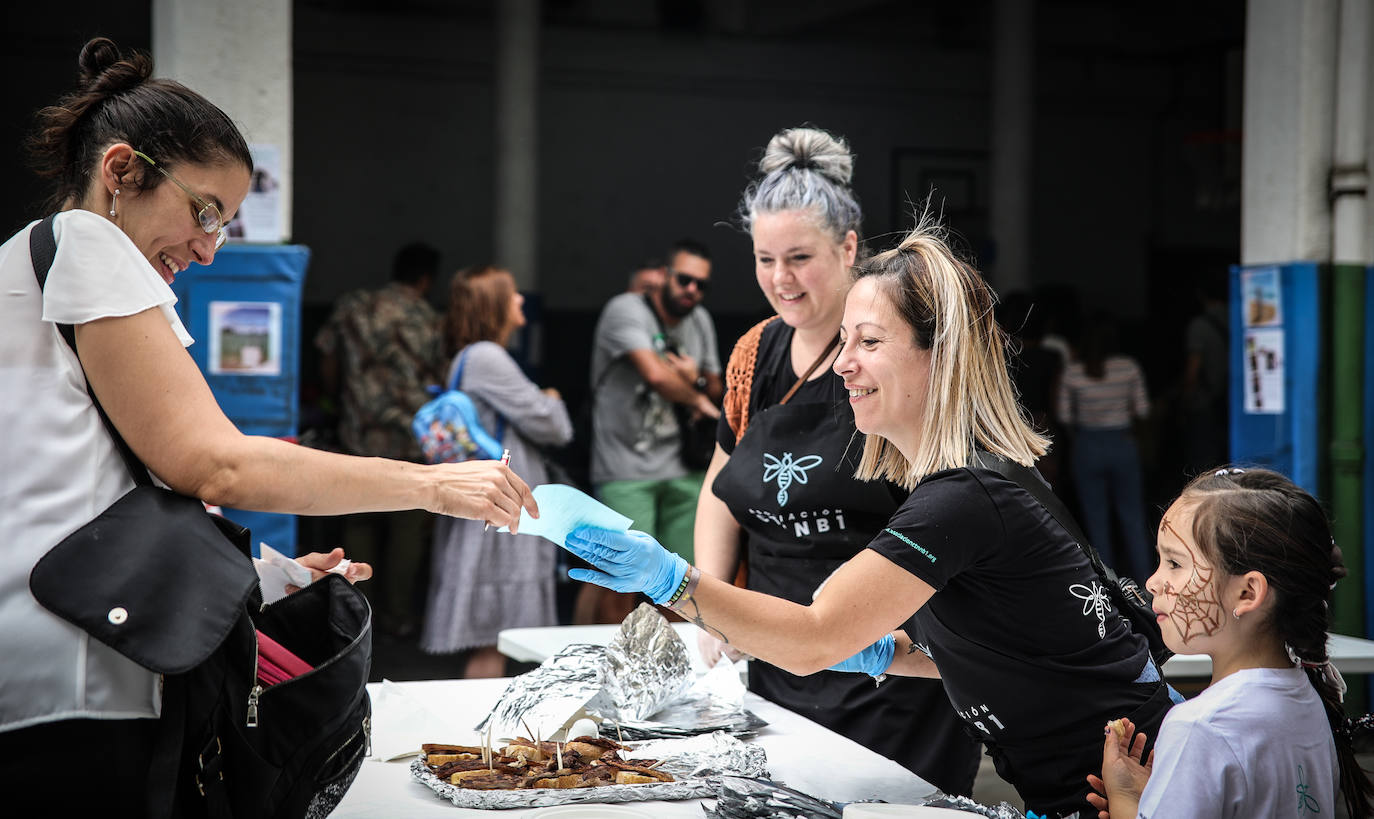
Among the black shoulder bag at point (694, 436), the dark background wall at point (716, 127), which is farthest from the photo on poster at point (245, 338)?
the dark background wall at point (716, 127)

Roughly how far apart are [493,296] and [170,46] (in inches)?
58.0

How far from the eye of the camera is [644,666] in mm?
2252

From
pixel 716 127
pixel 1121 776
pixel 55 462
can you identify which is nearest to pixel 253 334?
pixel 55 462

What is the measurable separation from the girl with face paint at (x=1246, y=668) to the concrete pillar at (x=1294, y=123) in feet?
12.3

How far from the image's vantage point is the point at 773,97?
11836 millimetres

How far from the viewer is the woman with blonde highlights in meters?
1.80

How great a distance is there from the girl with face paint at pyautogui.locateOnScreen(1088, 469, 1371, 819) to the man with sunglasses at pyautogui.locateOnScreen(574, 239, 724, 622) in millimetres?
3667

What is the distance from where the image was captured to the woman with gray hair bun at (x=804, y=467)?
241 centimetres

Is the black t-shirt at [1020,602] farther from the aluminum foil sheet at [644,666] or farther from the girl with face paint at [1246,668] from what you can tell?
the aluminum foil sheet at [644,666]

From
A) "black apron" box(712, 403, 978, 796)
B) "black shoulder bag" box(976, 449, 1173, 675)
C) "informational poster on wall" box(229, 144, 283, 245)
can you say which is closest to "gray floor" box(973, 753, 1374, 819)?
"black apron" box(712, 403, 978, 796)

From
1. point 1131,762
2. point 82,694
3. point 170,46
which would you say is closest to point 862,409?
point 1131,762

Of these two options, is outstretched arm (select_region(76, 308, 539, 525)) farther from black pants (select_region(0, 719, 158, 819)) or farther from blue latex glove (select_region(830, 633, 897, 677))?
blue latex glove (select_region(830, 633, 897, 677))

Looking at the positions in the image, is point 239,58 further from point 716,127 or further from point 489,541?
point 716,127

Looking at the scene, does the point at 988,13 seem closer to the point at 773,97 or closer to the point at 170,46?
the point at 773,97
